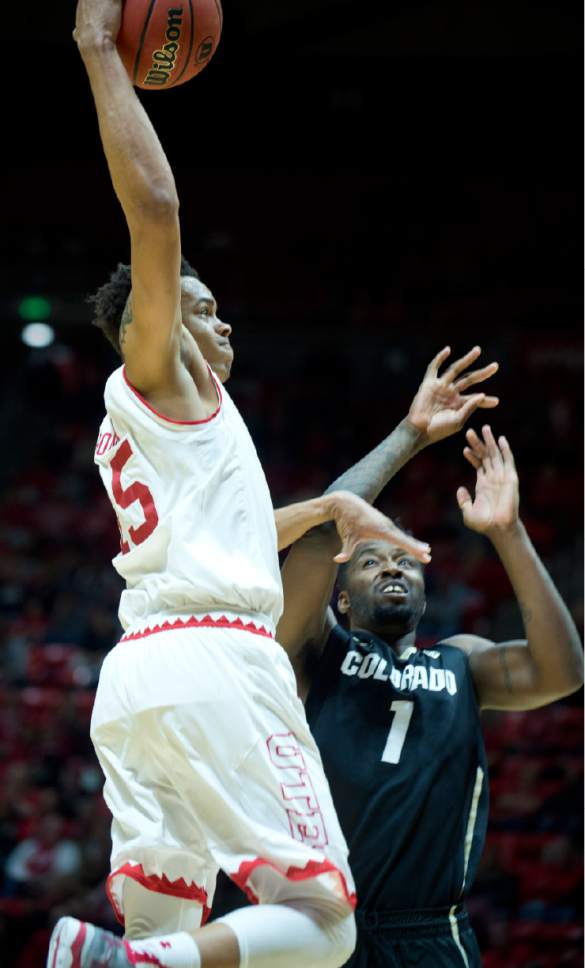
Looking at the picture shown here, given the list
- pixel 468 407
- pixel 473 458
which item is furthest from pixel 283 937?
pixel 468 407

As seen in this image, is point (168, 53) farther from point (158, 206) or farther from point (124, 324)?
point (124, 324)

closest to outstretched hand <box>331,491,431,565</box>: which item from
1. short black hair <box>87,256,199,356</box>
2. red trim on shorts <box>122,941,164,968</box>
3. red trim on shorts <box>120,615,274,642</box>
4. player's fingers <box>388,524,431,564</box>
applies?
player's fingers <box>388,524,431,564</box>

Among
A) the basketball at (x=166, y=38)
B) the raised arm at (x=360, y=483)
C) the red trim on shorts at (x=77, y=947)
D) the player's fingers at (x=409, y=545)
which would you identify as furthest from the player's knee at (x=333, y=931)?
the basketball at (x=166, y=38)

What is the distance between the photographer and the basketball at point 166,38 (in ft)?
11.9

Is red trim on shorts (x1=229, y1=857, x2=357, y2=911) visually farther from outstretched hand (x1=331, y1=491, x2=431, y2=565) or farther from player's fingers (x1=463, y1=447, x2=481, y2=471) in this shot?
player's fingers (x1=463, y1=447, x2=481, y2=471)

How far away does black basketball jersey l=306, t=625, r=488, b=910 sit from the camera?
14.4 feet

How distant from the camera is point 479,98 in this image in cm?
1578

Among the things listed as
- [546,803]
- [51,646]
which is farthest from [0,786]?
[546,803]

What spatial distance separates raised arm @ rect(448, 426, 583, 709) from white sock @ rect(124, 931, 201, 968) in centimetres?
196

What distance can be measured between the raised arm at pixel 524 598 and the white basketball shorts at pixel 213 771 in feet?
4.61

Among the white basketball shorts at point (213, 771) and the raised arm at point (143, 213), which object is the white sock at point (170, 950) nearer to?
the white basketball shorts at point (213, 771)

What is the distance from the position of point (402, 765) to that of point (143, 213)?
2.08 metres

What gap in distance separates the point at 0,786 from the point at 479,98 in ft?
31.8

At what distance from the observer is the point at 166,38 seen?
12.1 ft
